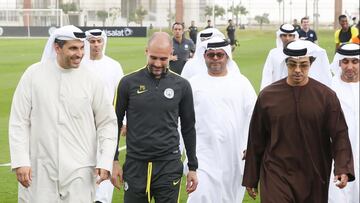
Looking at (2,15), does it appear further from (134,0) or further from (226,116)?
(226,116)

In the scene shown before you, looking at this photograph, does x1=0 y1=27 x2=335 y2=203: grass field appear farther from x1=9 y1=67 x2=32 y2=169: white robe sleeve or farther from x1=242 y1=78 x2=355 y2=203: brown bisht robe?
x1=9 y1=67 x2=32 y2=169: white robe sleeve

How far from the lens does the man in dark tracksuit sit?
6156 mm

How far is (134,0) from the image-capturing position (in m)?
106

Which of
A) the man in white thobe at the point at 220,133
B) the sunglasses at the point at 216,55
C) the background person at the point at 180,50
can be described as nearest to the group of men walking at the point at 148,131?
the man in white thobe at the point at 220,133

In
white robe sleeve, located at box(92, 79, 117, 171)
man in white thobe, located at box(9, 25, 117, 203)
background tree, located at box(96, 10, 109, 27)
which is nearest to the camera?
man in white thobe, located at box(9, 25, 117, 203)

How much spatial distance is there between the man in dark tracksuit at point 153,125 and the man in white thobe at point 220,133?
1469mm

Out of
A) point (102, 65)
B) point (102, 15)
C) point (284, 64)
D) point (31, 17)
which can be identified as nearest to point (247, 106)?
point (284, 64)

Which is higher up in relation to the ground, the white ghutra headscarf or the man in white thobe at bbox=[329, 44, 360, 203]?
the white ghutra headscarf

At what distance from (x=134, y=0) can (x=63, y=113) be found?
331 feet

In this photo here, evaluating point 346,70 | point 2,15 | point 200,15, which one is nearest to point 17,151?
point 346,70

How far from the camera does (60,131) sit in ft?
18.8

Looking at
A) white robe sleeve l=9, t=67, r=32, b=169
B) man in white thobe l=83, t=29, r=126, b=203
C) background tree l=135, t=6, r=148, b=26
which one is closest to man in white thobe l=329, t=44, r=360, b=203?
man in white thobe l=83, t=29, r=126, b=203

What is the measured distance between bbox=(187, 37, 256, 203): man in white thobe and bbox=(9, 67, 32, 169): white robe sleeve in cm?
242

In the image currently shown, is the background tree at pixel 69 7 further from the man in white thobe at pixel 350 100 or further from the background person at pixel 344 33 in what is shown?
the man in white thobe at pixel 350 100
